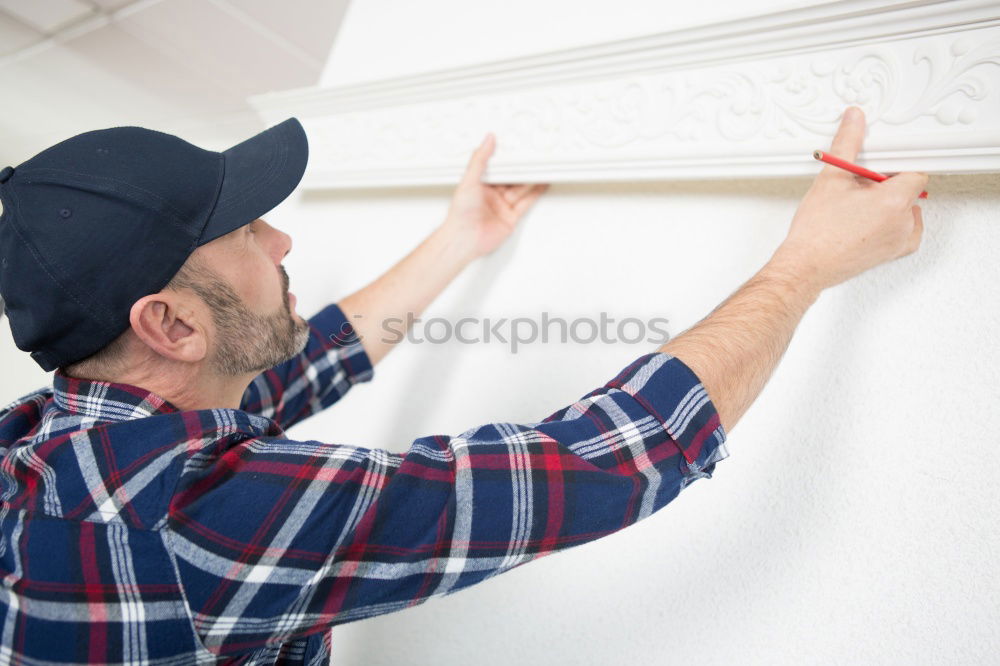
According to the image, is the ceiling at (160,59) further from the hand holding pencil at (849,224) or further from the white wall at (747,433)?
the hand holding pencil at (849,224)

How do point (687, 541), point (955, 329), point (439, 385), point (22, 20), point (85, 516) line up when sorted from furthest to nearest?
1. point (22, 20)
2. point (439, 385)
3. point (687, 541)
4. point (955, 329)
5. point (85, 516)

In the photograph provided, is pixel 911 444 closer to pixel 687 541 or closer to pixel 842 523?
pixel 842 523

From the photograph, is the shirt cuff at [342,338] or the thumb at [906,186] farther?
the shirt cuff at [342,338]

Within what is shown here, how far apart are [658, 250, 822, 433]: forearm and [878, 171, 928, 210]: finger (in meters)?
0.12

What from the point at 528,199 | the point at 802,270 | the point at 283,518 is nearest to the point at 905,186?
the point at 802,270

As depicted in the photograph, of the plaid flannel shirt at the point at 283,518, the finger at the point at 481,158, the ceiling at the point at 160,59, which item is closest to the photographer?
the plaid flannel shirt at the point at 283,518

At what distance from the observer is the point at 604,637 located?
87 cm

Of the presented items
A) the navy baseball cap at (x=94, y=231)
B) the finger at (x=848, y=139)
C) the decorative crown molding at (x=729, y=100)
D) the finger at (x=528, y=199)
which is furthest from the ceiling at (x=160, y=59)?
the finger at (x=848, y=139)

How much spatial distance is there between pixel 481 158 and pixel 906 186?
0.63 m

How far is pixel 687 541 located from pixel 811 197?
453 millimetres

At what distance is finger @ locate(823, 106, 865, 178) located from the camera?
691 millimetres

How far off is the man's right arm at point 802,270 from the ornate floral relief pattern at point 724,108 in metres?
0.05

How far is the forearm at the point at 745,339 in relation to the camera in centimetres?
63

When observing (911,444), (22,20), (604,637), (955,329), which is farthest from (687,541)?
(22,20)
